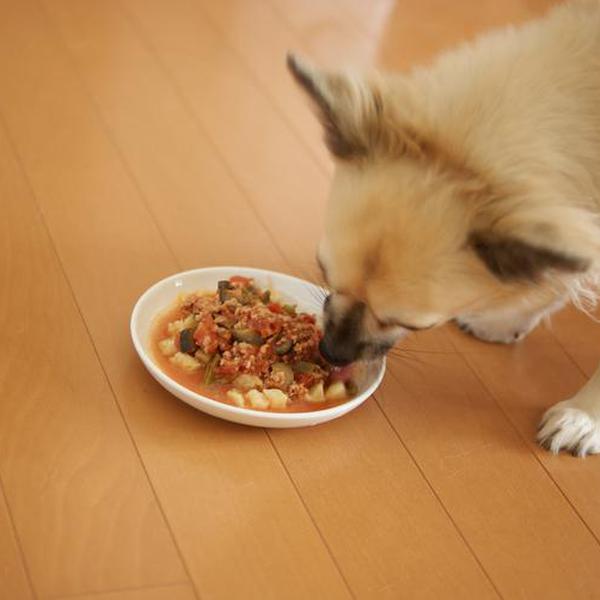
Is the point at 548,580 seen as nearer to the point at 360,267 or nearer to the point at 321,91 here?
the point at 360,267

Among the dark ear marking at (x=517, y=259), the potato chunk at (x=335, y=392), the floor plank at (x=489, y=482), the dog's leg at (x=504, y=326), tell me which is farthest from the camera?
the dog's leg at (x=504, y=326)

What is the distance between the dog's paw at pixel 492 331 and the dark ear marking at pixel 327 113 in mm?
829

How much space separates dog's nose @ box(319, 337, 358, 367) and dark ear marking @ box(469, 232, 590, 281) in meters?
0.40

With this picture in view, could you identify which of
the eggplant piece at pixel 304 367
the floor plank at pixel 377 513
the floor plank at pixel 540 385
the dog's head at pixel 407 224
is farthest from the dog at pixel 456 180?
the floor plank at pixel 540 385

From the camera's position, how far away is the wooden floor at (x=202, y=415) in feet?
6.81

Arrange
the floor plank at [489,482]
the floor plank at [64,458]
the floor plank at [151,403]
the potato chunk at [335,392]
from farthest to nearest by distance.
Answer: the potato chunk at [335,392] < the floor plank at [489,482] < the floor plank at [151,403] < the floor plank at [64,458]

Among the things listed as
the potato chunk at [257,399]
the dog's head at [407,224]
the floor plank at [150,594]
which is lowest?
the floor plank at [150,594]

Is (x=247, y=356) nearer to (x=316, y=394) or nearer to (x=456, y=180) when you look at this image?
(x=316, y=394)

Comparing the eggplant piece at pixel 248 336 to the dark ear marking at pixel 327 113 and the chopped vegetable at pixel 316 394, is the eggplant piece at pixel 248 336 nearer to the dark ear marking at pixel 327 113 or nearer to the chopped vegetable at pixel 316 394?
the chopped vegetable at pixel 316 394

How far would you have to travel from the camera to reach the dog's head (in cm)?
202

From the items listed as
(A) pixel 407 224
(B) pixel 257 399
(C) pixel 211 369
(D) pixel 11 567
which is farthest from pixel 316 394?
(D) pixel 11 567

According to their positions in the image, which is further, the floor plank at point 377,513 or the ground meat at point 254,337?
the ground meat at point 254,337

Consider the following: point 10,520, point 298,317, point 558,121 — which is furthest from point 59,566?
point 558,121

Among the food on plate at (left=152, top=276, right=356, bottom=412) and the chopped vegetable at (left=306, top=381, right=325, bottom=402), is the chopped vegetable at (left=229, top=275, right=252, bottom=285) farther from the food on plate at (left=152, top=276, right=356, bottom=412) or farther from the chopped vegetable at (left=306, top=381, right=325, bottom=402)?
the chopped vegetable at (left=306, top=381, right=325, bottom=402)
